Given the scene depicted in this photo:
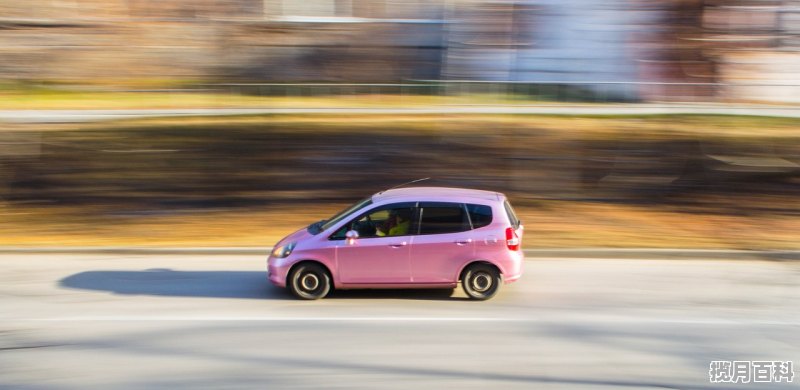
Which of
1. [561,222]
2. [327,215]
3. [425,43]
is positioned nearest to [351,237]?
[327,215]

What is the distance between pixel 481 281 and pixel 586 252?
Result: 320 centimetres

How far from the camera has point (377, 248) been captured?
27.3 ft

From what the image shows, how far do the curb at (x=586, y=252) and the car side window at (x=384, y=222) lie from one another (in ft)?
9.50

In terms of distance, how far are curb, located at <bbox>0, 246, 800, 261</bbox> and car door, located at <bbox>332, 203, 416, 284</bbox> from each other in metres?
2.88

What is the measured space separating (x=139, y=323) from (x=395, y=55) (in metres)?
23.1

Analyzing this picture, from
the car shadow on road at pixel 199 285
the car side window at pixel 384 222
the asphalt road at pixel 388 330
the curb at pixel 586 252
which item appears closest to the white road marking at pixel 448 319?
the asphalt road at pixel 388 330

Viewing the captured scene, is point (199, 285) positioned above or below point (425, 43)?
below

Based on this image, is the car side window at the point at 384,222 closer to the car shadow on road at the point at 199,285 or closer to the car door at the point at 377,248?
the car door at the point at 377,248

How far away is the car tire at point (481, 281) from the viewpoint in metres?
8.41

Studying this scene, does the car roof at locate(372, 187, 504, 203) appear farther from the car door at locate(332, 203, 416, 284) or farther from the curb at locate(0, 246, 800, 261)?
the curb at locate(0, 246, 800, 261)

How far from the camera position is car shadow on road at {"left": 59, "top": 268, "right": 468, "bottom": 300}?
28.7 ft

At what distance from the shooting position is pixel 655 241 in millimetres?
11914

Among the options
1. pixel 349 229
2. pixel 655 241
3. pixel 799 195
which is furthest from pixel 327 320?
pixel 799 195

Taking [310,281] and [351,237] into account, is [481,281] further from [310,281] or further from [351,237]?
[310,281]
